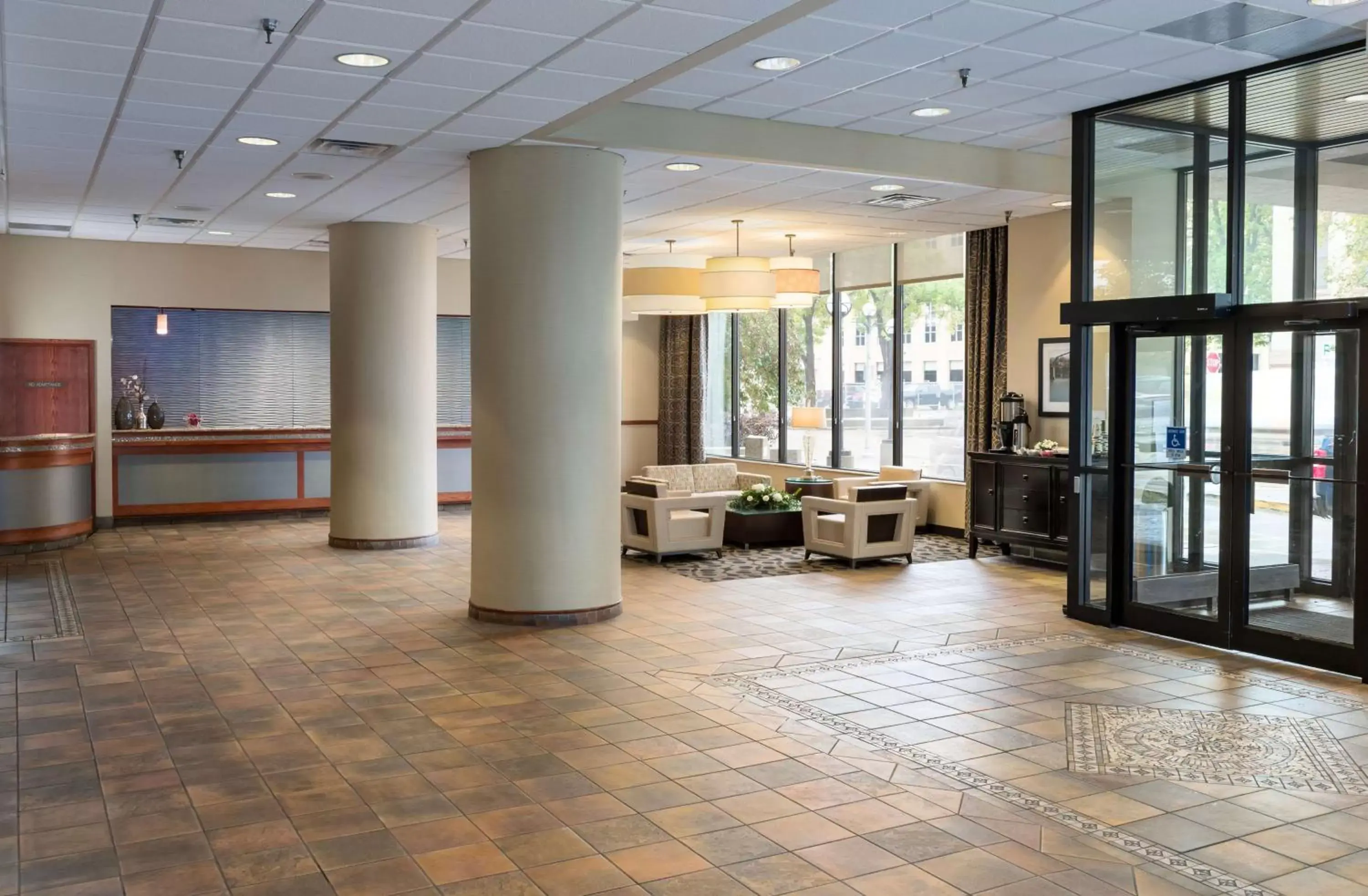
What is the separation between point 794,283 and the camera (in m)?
11.8

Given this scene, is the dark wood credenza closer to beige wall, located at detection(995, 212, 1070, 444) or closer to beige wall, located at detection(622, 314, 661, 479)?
beige wall, located at detection(995, 212, 1070, 444)

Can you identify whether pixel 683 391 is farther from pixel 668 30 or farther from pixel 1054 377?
pixel 668 30

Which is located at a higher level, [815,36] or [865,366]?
[815,36]

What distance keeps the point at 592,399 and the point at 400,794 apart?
12.3ft

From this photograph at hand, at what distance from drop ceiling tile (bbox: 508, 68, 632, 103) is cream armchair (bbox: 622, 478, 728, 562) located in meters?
4.87

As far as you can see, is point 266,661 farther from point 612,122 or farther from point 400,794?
point 612,122

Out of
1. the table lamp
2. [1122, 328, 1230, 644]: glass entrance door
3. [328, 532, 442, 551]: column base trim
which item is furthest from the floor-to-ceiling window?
[1122, 328, 1230, 644]: glass entrance door

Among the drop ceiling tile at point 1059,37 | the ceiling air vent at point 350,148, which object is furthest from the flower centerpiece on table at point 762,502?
the drop ceiling tile at point 1059,37

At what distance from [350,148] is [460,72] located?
2.24 m

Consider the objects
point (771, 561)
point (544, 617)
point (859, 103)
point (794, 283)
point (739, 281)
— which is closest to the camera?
point (859, 103)

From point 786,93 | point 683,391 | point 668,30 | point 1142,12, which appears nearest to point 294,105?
point 668,30

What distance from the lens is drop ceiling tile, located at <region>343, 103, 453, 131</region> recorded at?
695 centimetres

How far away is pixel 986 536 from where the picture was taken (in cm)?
1121

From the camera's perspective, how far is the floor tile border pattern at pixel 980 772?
4008mm
